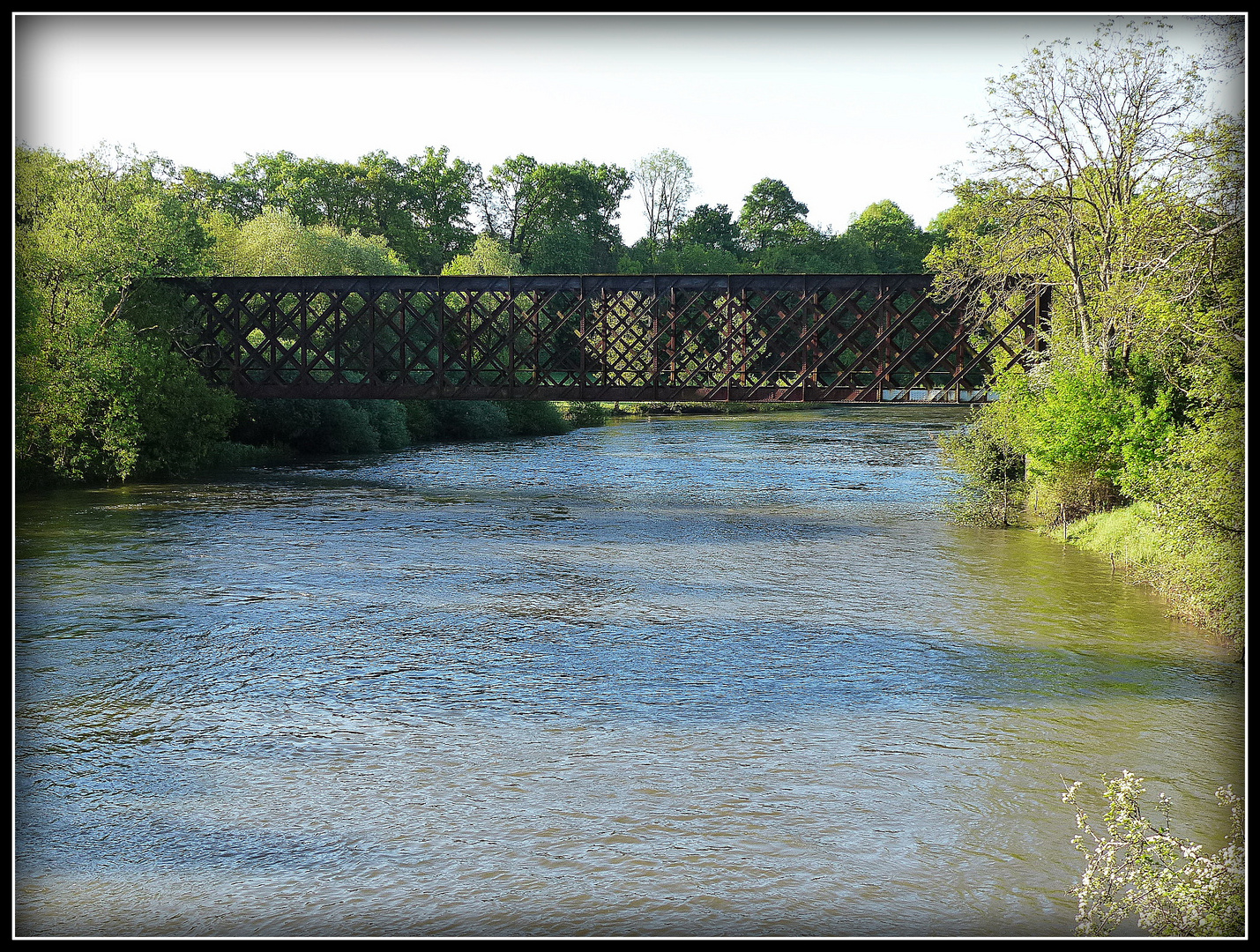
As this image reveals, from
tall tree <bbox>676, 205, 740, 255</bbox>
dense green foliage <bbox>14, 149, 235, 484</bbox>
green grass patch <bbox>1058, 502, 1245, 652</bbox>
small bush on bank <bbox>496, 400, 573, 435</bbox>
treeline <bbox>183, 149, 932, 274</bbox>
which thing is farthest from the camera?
tall tree <bbox>676, 205, 740, 255</bbox>

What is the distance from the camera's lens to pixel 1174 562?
19281 mm

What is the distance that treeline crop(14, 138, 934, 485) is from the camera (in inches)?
1330

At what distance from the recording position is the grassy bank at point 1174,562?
52.0ft

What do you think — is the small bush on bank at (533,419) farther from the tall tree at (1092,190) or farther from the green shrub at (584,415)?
the tall tree at (1092,190)

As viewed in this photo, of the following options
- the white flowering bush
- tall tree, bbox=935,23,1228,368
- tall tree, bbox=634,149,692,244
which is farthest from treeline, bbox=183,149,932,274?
the white flowering bush

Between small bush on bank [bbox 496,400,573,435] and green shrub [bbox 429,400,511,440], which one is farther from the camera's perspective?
small bush on bank [bbox 496,400,573,435]

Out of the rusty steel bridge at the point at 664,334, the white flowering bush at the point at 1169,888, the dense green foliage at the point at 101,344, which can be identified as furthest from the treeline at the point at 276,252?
the white flowering bush at the point at 1169,888

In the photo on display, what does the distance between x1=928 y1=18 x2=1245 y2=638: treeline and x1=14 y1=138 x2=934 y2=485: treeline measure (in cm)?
1445

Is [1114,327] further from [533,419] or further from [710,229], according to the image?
[710,229]

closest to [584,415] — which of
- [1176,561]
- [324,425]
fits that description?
[324,425]

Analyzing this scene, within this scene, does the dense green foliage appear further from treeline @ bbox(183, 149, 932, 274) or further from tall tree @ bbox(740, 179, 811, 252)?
tall tree @ bbox(740, 179, 811, 252)

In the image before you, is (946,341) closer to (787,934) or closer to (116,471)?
(116,471)

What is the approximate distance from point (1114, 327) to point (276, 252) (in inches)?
1479

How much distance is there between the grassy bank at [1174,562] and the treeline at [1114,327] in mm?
58
